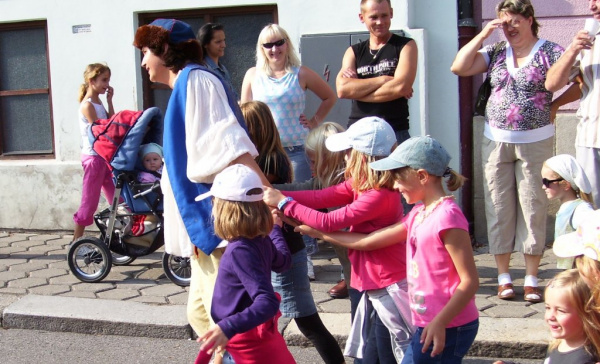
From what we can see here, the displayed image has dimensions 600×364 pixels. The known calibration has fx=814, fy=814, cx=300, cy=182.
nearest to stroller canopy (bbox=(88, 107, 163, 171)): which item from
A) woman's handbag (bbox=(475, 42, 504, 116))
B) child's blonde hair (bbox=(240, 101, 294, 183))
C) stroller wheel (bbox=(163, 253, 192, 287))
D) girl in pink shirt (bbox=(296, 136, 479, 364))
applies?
stroller wheel (bbox=(163, 253, 192, 287))

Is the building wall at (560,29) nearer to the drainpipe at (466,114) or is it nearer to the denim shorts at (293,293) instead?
the drainpipe at (466,114)

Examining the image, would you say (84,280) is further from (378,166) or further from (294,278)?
(378,166)

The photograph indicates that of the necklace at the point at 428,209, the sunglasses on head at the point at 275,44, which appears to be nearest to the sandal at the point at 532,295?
the necklace at the point at 428,209

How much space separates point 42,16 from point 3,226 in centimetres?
228

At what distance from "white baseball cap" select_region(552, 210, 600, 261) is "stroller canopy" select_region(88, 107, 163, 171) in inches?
158

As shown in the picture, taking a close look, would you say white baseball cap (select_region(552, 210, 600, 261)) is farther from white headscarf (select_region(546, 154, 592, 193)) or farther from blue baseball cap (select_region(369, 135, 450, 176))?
white headscarf (select_region(546, 154, 592, 193))

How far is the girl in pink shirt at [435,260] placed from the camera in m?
3.21

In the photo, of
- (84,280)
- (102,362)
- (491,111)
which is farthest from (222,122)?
(84,280)

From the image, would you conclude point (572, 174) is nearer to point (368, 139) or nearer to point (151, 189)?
point (368, 139)

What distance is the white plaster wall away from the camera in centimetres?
738

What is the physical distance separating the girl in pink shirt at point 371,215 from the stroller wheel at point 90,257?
9.63 ft

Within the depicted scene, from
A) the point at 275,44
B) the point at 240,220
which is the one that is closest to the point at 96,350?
the point at 240,220

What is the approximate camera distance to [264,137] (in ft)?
13.6

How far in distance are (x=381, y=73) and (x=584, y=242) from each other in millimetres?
3086
